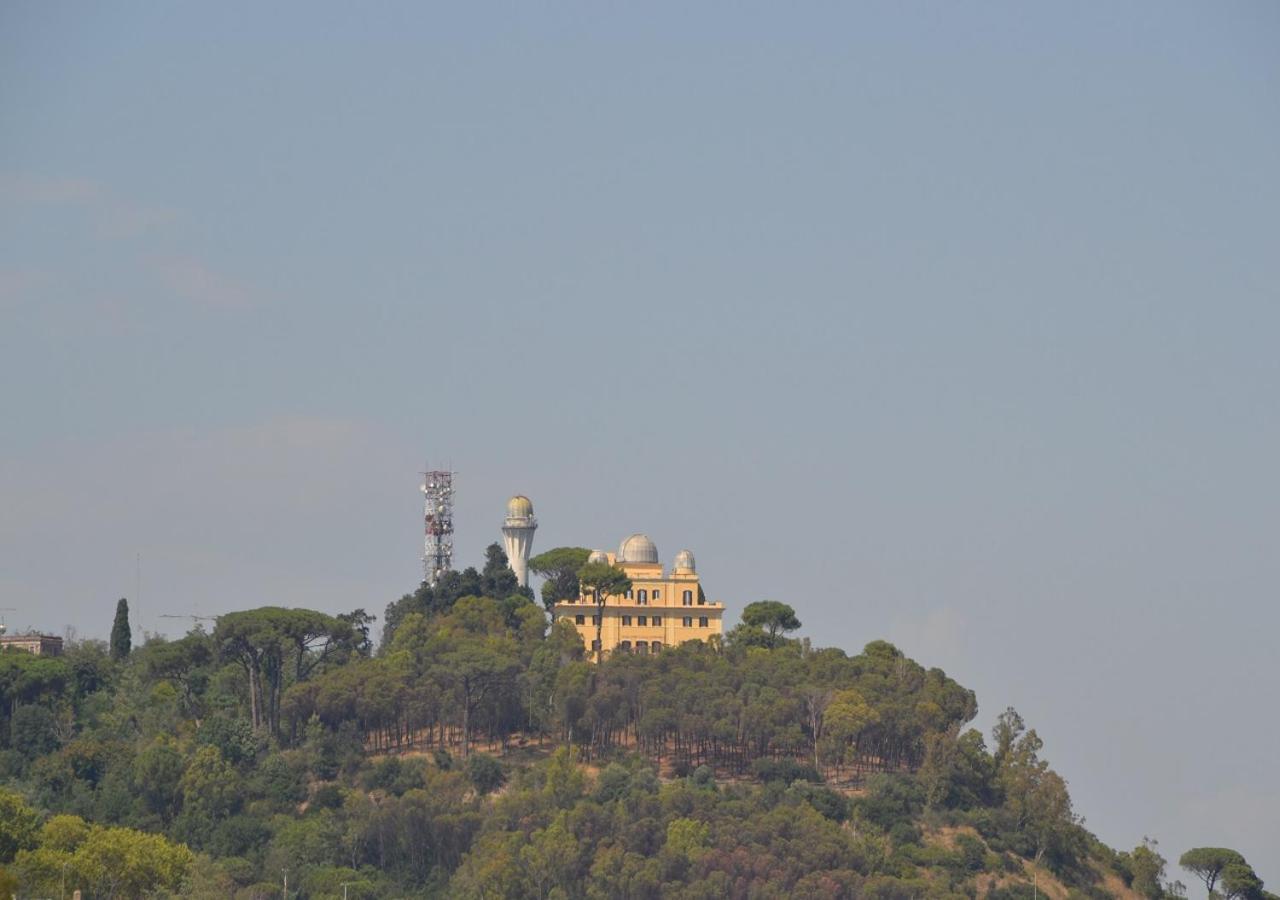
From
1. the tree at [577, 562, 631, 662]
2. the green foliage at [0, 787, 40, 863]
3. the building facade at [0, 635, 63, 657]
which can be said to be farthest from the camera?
the building facade at [0, 635, 63, 657]

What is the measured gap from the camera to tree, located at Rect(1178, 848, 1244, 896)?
136 m

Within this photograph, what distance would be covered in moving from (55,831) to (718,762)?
3763 centimetres

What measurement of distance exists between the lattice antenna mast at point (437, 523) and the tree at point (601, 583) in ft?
49.6

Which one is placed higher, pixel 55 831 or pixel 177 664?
pixel 177 664

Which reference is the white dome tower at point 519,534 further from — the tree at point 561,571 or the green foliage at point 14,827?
the green foliage at point 14,827

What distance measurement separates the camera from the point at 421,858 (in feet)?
407

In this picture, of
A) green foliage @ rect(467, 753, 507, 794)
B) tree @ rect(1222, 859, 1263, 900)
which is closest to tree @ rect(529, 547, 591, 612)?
green foliage @ rect(467, 753, 507, 794)

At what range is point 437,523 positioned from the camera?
526ft

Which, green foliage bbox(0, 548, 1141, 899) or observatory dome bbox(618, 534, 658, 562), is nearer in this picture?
green foliage bbox(0, 548, 1141, 899)

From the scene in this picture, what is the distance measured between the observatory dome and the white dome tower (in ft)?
21.9

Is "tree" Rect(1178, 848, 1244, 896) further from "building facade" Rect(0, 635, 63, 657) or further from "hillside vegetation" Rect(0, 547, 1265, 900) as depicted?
"building facade" Rect(0, 635, 63, 657)

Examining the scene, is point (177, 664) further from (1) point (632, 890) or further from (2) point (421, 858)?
(1) point (632, 890)

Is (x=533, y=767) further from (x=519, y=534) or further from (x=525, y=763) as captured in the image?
(x=519, y=534)

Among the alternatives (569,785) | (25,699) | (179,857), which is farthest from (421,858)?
(25,699)
